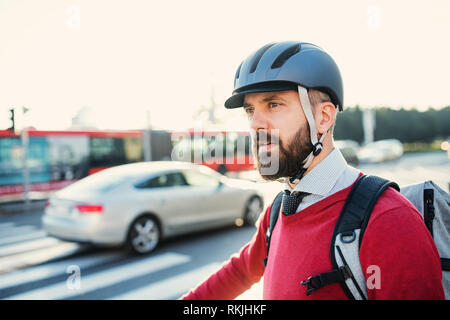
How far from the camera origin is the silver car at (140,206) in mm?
6035

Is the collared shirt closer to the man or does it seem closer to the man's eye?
the man

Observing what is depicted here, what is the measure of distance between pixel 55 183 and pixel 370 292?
16808 mm

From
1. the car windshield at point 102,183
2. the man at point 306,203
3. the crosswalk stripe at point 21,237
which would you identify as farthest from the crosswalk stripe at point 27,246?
the man at point 306,203

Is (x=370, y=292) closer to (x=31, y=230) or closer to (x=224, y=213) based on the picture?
(x=224, y=213)

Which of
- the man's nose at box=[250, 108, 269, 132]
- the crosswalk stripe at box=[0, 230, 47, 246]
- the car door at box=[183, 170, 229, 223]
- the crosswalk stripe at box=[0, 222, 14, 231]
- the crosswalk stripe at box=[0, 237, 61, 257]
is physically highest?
the man's nose at box=[250, 108, 269, 132]

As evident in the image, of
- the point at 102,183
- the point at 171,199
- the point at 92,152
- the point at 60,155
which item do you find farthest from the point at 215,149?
the point at 102,183

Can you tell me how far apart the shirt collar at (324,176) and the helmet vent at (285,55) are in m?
0.48

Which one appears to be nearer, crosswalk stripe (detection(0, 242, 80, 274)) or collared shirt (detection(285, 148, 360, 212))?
collared shirt (detection(285, 148, 360, 212))

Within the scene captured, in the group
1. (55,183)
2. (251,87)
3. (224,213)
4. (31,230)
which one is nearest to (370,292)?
(251,87)

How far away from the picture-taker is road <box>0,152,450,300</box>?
15.4 ft

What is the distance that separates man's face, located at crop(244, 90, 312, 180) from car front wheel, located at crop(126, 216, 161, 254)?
16.7ft

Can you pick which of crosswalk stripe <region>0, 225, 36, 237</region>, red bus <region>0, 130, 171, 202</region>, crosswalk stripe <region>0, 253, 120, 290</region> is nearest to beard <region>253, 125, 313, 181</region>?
crosswalk stripe <region>0, 253, 120, 290</region>

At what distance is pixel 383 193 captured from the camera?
1.27 metres

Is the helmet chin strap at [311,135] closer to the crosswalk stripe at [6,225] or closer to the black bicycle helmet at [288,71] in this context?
the black bicycle helmet at [288,71]
